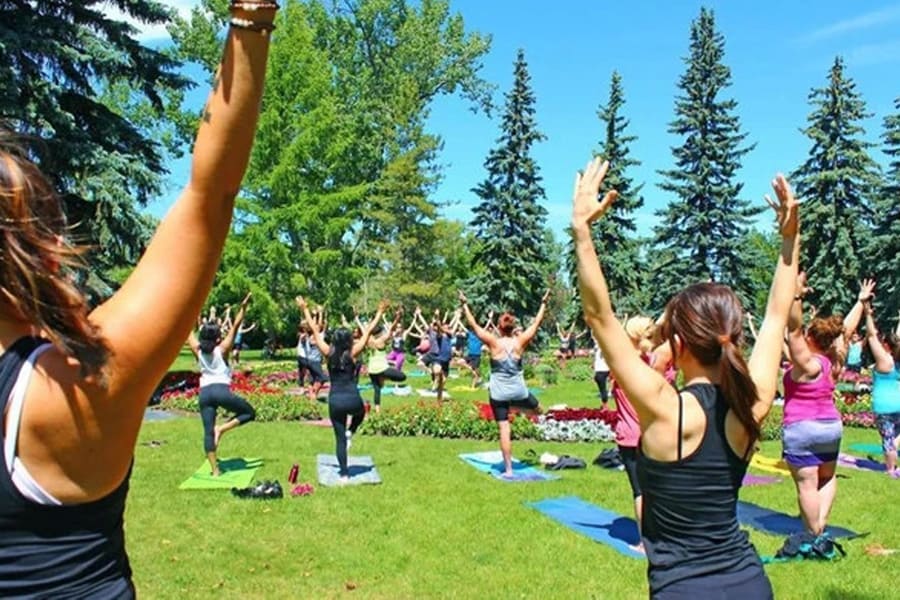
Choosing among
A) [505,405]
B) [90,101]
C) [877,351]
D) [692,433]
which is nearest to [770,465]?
[877,351]

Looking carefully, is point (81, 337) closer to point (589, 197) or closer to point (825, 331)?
point (589, 197)

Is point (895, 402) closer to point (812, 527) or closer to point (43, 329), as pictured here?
point (812, 527)

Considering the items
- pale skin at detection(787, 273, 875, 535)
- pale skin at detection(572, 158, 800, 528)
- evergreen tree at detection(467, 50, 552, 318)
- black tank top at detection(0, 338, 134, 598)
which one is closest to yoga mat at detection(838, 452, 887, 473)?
pale skin at detection(787, 273, 875, 535)

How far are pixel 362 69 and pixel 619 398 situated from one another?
46.0 meters

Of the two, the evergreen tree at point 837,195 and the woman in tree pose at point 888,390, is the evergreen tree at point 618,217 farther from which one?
the woman in tree pose at point 888,390

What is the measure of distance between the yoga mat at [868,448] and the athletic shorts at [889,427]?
3.17 meters

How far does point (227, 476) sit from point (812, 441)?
8282mm

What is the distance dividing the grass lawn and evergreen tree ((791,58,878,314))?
25.8 meters

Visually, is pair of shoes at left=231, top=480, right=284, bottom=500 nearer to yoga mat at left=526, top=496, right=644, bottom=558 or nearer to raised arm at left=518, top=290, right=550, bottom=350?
yoga mat at left=526, top=496, right=644, bottom=558

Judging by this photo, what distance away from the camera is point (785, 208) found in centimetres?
348

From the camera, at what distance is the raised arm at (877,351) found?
1024 cm

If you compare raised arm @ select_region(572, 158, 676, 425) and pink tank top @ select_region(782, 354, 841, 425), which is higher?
raised arm @ select_region(572, 158, 676, 425)

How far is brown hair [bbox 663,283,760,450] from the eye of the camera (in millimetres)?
3113

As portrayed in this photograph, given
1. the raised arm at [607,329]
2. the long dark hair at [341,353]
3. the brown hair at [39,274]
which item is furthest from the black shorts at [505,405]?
the brown hair at [39,274]
